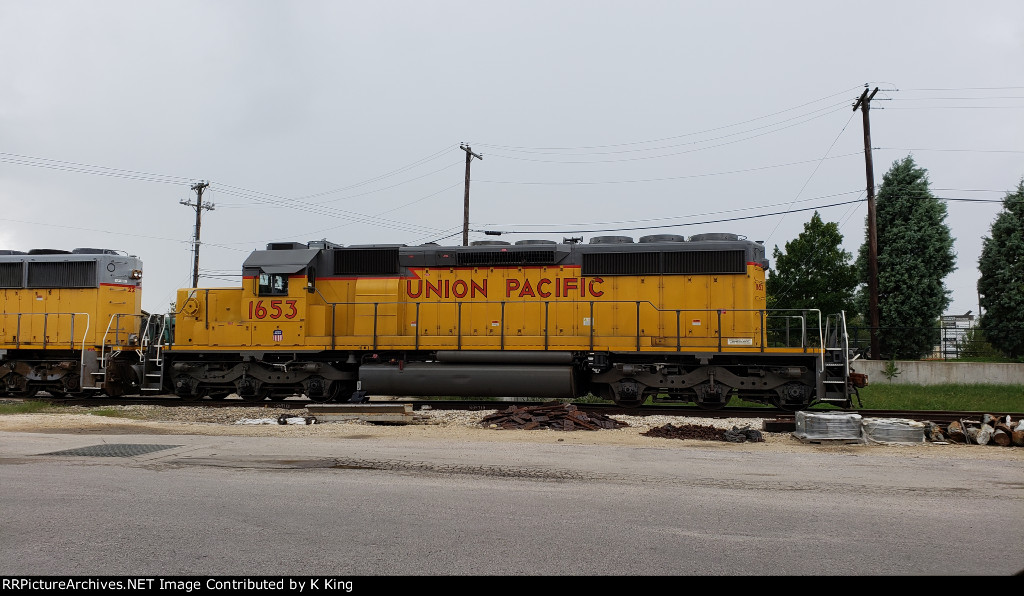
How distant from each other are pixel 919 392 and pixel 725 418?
39.1ft

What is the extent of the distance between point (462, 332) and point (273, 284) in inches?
185

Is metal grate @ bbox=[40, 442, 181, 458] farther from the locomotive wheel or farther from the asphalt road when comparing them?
the locomotive wheel

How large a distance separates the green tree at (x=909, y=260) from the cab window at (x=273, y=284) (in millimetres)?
24717

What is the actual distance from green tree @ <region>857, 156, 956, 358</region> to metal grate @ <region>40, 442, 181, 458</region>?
94.5 ft

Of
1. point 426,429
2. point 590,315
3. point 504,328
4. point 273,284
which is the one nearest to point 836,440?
point 590,315

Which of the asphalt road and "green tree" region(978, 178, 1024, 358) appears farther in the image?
"green tree" region(978, 178, 1024, 358)

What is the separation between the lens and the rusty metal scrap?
13070 millimetres

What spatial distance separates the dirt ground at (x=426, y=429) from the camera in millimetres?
10742

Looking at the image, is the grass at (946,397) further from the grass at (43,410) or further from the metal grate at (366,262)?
the grass at (43,410)

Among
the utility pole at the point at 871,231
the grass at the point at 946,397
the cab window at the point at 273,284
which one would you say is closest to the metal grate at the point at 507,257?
the cab window at the point at 273,284

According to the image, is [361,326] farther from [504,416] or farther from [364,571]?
[364,571]

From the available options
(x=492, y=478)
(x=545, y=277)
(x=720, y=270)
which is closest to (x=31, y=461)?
(x=492, y=478)

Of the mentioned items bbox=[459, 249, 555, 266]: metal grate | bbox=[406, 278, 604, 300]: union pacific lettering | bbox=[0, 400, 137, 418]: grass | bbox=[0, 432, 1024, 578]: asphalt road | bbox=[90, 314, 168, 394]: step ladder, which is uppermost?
bbox=[459, 249, 555, 266]: metal grate

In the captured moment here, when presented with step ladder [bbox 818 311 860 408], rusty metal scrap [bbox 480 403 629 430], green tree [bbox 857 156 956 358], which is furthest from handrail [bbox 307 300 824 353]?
green tree [bbox 857 156 956 358]
